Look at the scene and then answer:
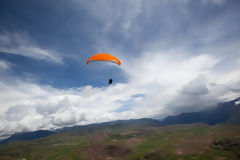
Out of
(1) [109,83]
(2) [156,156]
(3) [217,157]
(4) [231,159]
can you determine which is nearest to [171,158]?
(2) [156,156]

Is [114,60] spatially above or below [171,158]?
above

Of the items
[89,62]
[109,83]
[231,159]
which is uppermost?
[89,62]

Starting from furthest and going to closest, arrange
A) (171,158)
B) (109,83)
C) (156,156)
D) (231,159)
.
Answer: (156,156), (171,158), (231,159), (109,83)

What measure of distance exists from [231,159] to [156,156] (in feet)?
274

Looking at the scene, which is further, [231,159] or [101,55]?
[231,159]

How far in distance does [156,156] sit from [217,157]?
71.0m

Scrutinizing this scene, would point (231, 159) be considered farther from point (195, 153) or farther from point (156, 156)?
point (156, 156)

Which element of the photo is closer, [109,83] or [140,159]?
[109,83]

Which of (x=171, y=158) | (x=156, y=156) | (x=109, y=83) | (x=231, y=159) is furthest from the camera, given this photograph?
(x=156, y=156)

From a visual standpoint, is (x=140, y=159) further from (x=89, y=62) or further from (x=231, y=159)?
(x=89, y=62)

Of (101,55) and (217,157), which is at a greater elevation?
(101,55)

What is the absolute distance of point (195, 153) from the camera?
622 ft

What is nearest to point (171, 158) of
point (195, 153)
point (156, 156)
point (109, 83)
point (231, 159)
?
point (156, 156)

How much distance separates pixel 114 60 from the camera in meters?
37.5
